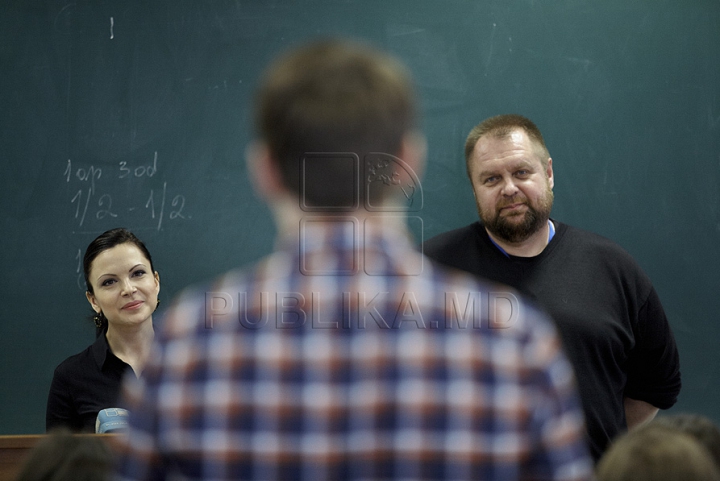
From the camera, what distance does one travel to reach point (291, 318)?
67 cm

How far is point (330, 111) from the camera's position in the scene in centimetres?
67

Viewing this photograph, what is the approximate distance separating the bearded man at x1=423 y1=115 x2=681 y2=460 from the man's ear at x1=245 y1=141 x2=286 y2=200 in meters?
1.56

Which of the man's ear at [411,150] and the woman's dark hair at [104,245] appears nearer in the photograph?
the man's ear at [411,150]

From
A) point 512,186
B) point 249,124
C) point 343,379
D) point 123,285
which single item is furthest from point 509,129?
point 343,379

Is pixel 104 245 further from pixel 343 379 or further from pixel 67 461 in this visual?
pixel 343 379

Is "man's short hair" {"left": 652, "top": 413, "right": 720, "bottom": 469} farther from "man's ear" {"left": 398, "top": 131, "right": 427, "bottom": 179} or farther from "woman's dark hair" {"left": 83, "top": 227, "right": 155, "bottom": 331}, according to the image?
"woman's dark hair" {"left": 83, "top": 227, "right": 155, "bottom": 331}

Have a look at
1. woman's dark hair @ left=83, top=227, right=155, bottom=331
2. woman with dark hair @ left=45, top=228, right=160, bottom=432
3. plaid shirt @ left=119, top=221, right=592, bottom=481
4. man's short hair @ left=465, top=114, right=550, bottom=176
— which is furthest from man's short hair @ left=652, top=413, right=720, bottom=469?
woman's dark hair @ left=83, top=227, right=155, bottom=331

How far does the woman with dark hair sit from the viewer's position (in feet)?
7.69

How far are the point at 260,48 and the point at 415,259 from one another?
2622mm

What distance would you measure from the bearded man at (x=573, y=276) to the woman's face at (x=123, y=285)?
98cm

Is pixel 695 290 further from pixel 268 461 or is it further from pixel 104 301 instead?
pixel 268 461

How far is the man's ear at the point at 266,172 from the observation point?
2.27 feet

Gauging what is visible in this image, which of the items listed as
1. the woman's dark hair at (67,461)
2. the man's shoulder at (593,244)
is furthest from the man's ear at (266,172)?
the man's shoulder at (593,244)
